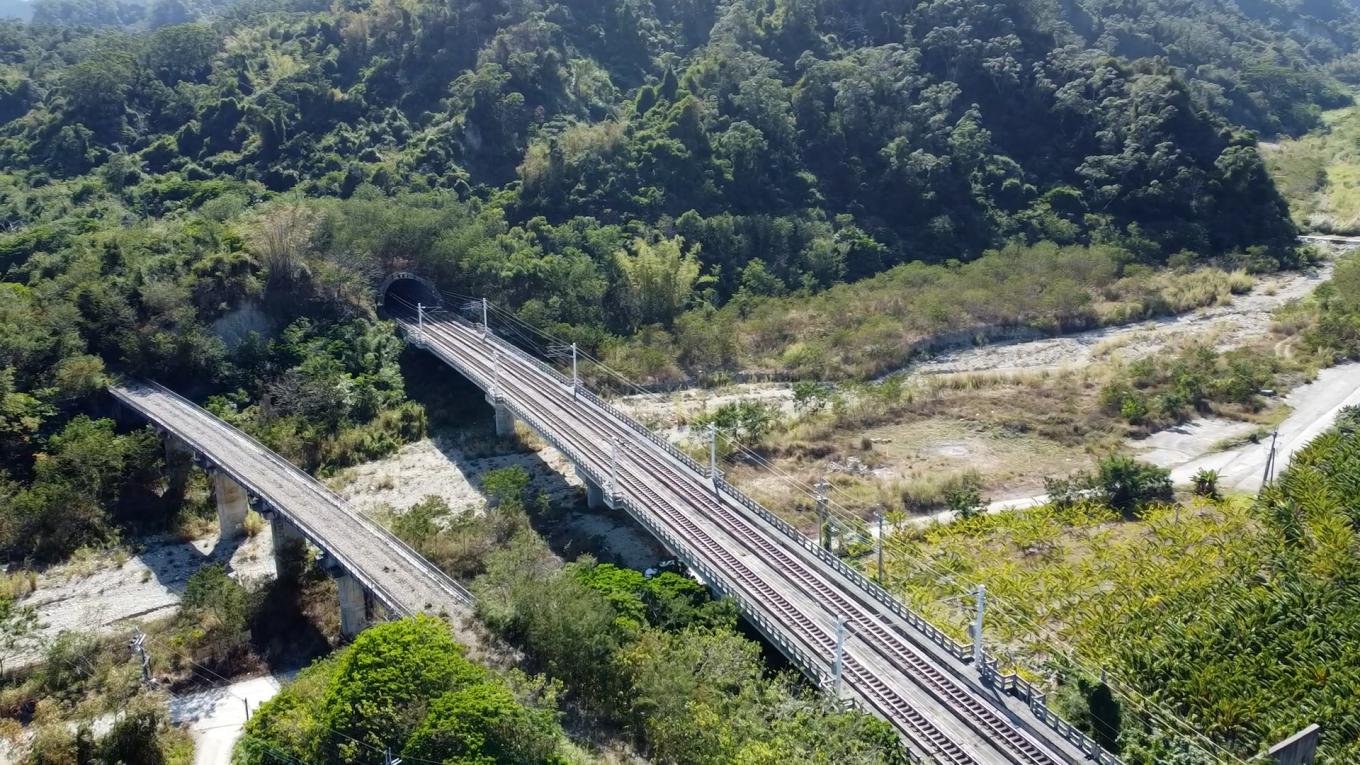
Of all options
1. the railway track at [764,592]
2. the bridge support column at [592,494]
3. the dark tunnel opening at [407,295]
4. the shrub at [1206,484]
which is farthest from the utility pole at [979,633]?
the dark tunnel opening at [407,295]

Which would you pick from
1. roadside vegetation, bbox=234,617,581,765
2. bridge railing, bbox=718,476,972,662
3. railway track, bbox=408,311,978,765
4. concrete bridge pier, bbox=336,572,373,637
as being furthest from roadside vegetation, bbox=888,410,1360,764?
concrete bridge pier, bbox=336,572,373,637

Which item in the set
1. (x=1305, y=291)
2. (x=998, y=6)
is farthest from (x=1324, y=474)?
(x=998, y=6)

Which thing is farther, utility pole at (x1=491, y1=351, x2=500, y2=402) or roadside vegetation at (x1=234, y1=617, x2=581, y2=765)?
utility pole at (x1=491, y1=351, x2=500, y2=402)

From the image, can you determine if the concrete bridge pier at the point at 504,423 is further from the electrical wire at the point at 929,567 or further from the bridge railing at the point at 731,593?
the bridge railing at the point at 731,593

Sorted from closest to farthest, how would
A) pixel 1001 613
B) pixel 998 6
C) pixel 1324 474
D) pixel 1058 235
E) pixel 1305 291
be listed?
pixel 1001 613 → pixel 1324 474 → pixel 1305 291 → pixel 1058 235 → pixel 998 6

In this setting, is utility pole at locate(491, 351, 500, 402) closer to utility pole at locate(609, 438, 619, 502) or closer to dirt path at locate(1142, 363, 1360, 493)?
utility pole at locate(609, 438, 619, 502)

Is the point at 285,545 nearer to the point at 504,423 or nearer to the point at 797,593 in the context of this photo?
the point at 504,423

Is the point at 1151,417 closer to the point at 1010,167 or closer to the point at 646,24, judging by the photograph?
the point at 1010,167
